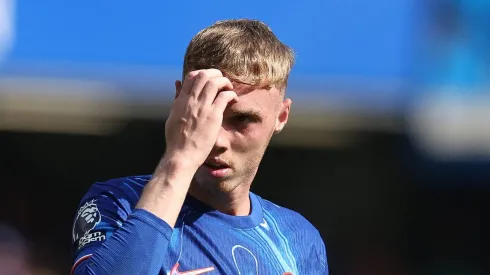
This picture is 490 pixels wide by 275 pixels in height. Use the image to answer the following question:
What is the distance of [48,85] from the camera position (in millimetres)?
6902

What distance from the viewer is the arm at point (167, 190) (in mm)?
1815

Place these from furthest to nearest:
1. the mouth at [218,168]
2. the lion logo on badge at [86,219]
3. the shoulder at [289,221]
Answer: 1. the shoulder at [289,221]
2. the mouth at [218,168]
3. the lion logo on badge at [86,219]

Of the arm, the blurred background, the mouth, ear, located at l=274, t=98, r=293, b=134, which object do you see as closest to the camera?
the arm

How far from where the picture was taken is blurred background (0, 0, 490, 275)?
263 inches

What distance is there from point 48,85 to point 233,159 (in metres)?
5.02

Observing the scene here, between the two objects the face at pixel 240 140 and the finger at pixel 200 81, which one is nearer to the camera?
the finger at pixel 200 81

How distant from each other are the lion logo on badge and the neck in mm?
293

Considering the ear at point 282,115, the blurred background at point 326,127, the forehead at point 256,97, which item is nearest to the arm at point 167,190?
the forehead at point 256,97

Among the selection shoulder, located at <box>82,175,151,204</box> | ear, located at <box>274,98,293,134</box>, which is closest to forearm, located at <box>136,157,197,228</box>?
shoulder, located at <box>82,175,151,204</box>

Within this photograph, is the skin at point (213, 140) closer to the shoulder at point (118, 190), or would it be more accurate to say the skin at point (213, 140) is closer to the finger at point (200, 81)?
the finger at point (200, 81)

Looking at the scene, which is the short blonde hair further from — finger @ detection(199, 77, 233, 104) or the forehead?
finger @ detection(199, 77, 233, 104)

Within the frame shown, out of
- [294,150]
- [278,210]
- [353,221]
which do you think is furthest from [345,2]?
[278,210]

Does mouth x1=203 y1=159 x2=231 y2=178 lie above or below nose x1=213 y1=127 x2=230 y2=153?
below

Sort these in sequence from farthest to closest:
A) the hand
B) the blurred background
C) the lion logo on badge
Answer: the blurred background
the lion logo on badge
the hand
